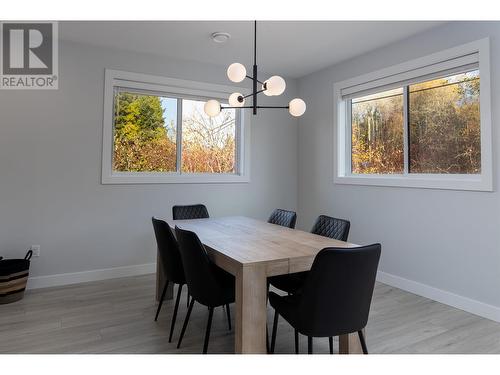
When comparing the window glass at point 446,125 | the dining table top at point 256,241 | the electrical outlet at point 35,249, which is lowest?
the electrical outlet at point 35,249

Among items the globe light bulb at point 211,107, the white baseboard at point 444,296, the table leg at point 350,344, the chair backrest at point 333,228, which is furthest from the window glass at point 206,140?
the table leg at point 350,344

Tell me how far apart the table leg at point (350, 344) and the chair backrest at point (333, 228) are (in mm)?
671

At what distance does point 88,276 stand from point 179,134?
1952mm

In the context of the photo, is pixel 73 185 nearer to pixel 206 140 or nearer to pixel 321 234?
pixel 206 140

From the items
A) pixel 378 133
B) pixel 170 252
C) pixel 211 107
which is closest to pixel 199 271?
pixel 170 252

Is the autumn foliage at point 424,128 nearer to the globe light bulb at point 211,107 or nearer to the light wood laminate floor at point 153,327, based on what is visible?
the light wood laminate floor at point 153,327

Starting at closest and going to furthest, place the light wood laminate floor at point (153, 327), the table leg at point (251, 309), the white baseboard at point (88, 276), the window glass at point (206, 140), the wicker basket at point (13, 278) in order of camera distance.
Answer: the table leg at point (251, 309)
the light wood laminate floor at point (153, 327)
the wicker basket at point (13, 278)
the white baseboard at point (88, 276)
the window glass at point (206, 140)

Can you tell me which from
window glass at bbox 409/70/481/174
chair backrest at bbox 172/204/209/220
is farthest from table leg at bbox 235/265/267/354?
window glass at bbox 409/70/481/174

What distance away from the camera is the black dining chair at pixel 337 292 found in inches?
60.0

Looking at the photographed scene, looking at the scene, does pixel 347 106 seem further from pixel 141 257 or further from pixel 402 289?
pixel 141 257

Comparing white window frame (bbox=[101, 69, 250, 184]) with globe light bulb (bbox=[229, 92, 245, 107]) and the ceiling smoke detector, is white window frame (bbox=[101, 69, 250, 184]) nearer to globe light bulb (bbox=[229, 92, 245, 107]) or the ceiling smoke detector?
the ceiling smoke detector

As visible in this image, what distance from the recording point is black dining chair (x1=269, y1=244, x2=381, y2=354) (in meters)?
1.52

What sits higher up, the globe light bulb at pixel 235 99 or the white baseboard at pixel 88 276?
the globe light bulb at pixel 235 99
